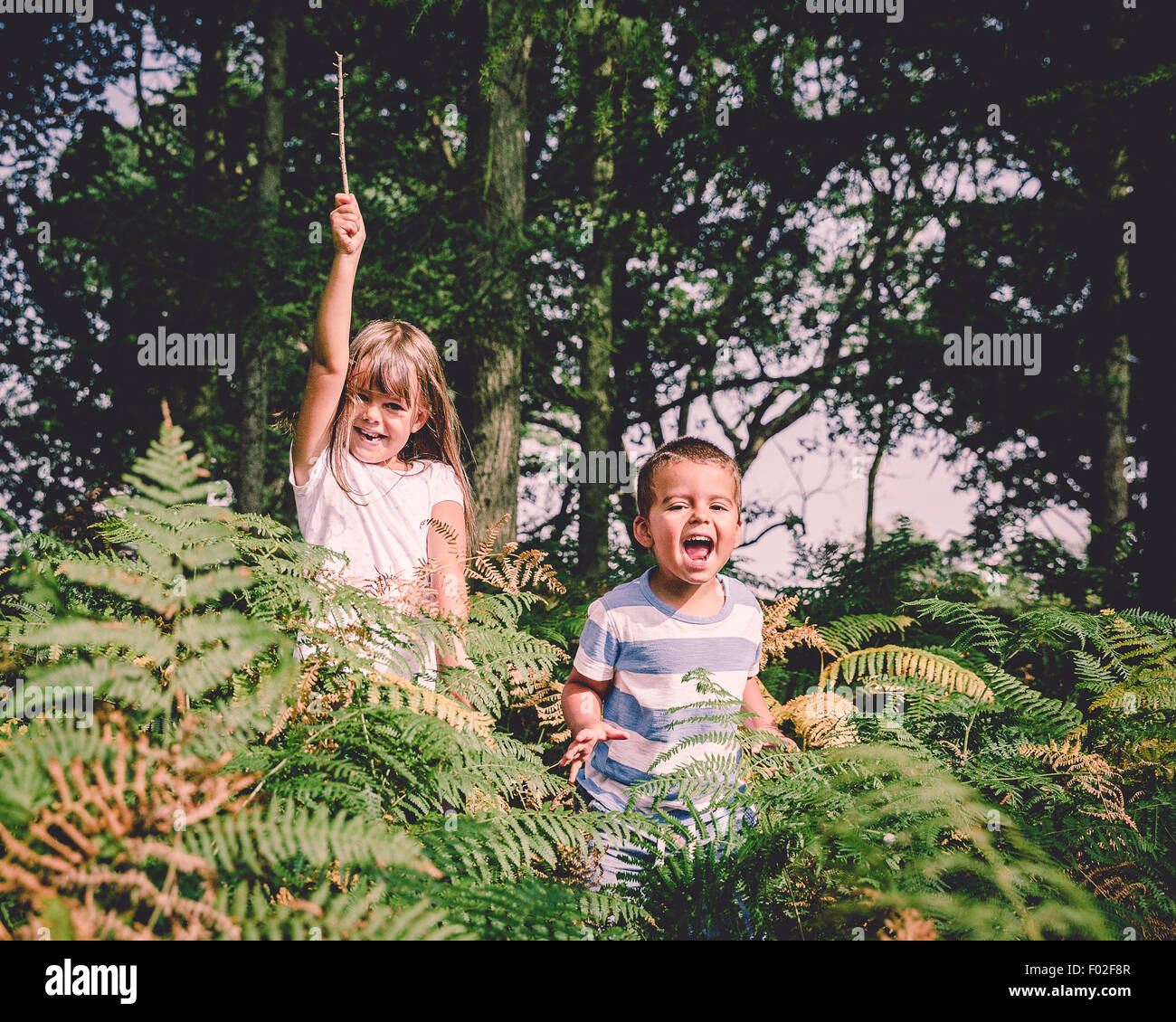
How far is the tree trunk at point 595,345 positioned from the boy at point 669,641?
4963 millimetres

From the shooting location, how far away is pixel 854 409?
47.6ft

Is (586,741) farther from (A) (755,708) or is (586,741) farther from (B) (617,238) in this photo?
(B) (617,238)

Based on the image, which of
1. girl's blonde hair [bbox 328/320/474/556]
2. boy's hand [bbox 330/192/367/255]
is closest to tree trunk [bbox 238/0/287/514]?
girl's blonde hair [bbox 328/320/474/556]

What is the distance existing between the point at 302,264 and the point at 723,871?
19.8 feet

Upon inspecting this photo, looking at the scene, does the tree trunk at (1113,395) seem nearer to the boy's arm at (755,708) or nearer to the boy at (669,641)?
the boy's arm at (755,708)

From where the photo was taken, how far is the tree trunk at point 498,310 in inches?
255

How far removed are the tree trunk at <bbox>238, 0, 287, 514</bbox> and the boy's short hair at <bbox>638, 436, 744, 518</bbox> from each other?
473cm

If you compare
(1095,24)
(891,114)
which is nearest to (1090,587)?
(1095,24)

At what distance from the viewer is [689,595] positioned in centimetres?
262

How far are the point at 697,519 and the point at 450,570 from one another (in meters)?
0.85

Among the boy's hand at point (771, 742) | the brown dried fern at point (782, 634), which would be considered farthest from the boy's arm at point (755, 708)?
the brown dried fern at point (782, 634)

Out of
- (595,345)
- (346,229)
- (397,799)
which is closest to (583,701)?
(397,799)

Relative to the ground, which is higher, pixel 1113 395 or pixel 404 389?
pixel 1113 395

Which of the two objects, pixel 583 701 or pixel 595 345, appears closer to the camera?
pixel 583 701
